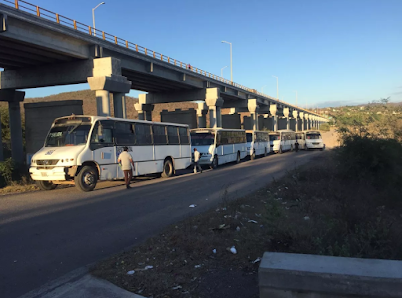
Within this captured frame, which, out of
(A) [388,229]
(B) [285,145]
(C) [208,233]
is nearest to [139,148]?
(C) [208,233]

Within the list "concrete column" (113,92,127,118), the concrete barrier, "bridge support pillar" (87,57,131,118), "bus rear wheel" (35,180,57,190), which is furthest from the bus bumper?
"concrete column" (113,92,127,118)

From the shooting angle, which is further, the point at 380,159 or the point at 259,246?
the point at 380,159

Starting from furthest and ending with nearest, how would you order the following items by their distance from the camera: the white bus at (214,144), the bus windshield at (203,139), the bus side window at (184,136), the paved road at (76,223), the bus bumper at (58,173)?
the bus windshield at (203,139) < the white bus at (214,144) < the bus side window at (184,136) < the bus bumper at (58,173) < the paved road at (76,223)

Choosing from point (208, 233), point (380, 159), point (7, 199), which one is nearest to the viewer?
point (208, 233)

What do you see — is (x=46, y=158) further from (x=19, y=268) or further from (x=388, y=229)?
(x=388, y=229)

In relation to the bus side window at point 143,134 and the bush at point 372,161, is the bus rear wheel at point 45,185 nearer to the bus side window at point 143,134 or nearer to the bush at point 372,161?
the bus side window at point 143,134

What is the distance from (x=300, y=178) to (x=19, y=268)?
971 centimetres

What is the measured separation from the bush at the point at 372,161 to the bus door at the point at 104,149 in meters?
8.87

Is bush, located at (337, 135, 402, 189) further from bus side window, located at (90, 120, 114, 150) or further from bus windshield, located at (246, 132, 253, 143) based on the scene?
bus windshield, located at (246, 132, 253, 143)

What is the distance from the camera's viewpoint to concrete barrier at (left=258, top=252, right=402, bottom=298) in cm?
307

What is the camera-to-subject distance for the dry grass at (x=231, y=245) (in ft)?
14.0

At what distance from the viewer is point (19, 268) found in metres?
5.17

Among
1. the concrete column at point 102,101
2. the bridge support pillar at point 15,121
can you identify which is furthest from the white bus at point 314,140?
the bridge support pillar at point 15,121

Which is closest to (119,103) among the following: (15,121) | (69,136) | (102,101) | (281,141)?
(102,101)
